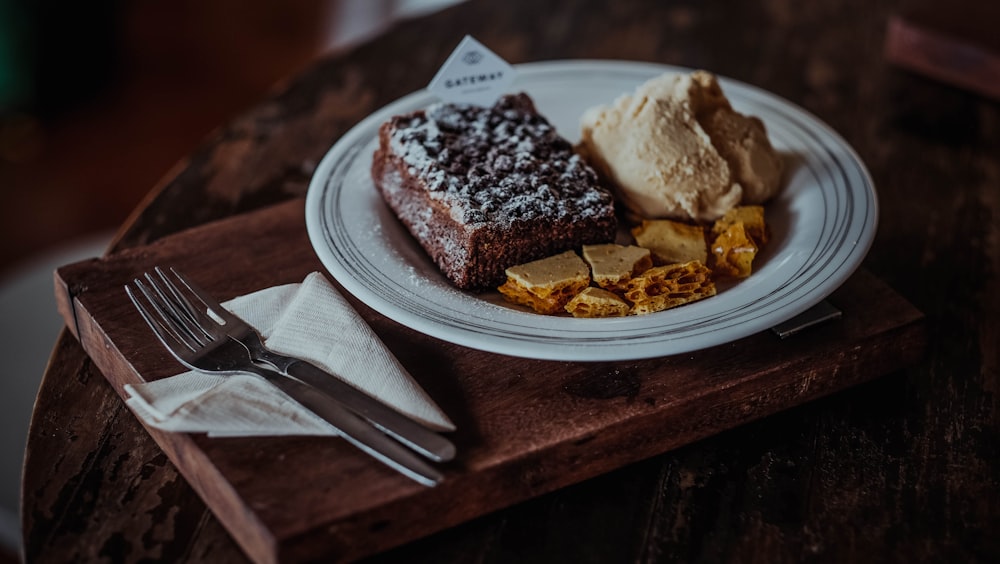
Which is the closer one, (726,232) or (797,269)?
(797,269)

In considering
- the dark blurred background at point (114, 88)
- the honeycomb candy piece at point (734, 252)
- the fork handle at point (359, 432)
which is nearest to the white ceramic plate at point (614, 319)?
the honeycomb candy piece at point (734, 252)

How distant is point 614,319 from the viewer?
1.22 m

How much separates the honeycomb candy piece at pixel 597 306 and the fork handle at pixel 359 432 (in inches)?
12.6

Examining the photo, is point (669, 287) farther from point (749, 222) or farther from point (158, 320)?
point (158, 320)

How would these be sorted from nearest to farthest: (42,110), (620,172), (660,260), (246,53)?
1. (660,260)
2. (620,172)
3. (42,110)
4. (246,53)

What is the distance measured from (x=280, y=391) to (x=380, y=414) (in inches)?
5.2

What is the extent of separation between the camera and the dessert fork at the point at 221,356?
1.07 m

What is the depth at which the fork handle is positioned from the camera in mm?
1050

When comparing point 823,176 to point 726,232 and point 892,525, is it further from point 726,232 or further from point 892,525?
point 892,525

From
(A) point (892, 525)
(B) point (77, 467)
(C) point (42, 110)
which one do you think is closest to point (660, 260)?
(A) point (892, 525)

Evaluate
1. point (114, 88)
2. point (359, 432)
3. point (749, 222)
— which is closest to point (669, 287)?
point (749, 222)

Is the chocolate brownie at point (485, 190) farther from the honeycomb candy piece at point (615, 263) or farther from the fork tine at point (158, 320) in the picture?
the fork tine at point (158, 320)

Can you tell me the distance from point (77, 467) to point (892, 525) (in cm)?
95

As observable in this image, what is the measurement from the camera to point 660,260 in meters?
1.40
